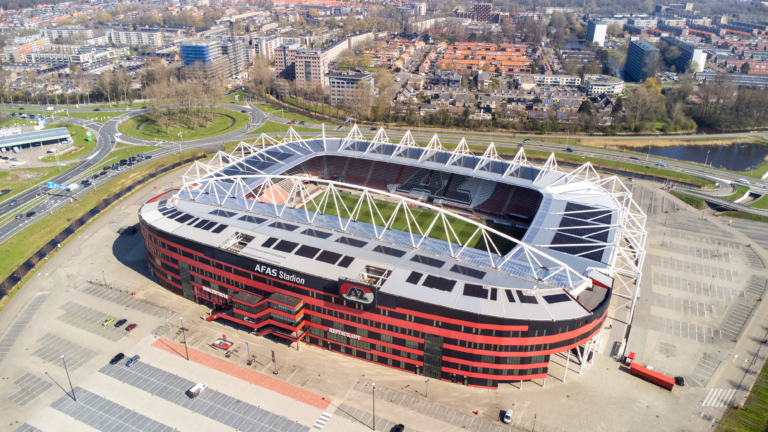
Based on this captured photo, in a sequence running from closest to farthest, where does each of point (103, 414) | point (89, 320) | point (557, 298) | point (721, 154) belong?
point (103, 414) → point (557, 298) → point (89, 320) → point (721, 154)

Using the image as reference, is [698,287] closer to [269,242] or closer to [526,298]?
[526,298]

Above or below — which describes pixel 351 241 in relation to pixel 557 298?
above

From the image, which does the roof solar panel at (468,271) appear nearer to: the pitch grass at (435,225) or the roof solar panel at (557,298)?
the roof solar panel at (557,298)

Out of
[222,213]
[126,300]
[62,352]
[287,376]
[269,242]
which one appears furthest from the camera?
[222,213]

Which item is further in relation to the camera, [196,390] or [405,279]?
[405,279]

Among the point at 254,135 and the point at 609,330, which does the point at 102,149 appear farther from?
the point at 609,330

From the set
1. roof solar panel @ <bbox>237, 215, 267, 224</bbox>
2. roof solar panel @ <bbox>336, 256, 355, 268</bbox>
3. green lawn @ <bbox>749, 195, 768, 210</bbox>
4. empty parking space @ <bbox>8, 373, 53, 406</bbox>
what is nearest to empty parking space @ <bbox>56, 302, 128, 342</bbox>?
empty parking space @ <bbox>8, 373, 53, 406</bbox>

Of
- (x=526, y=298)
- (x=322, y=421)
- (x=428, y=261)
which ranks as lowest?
(x=322, y=421)

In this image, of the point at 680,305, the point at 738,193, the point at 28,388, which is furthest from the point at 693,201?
the point at 28,388
